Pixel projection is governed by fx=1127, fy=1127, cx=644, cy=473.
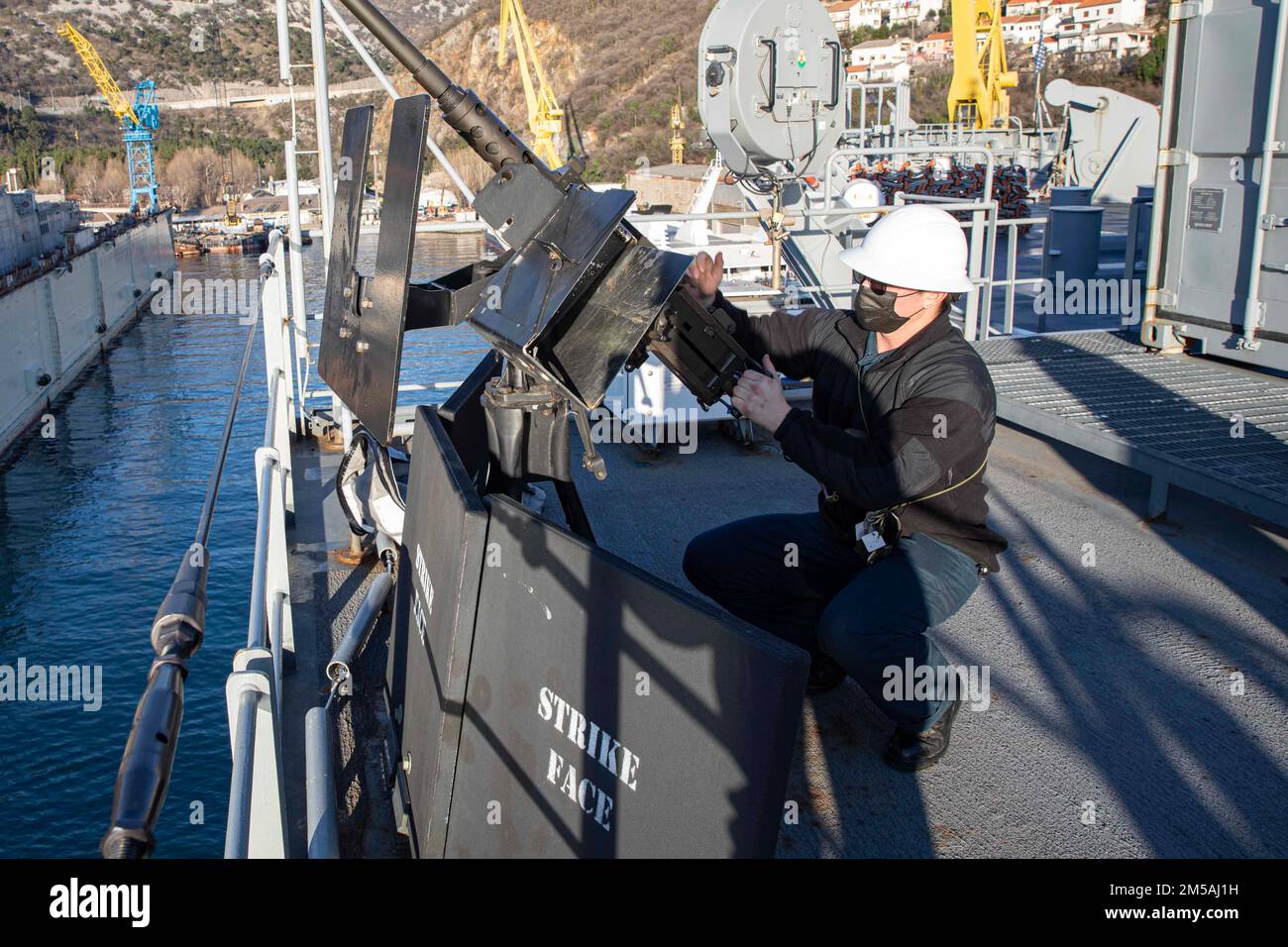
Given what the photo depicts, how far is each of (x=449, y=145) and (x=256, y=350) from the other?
5429 cm

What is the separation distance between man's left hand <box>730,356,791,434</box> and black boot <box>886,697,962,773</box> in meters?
1.08

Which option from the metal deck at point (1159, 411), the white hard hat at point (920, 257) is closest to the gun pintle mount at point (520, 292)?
the white hard hat at point (920, 257)

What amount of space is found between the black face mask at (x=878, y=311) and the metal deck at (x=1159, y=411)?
2.14 meters

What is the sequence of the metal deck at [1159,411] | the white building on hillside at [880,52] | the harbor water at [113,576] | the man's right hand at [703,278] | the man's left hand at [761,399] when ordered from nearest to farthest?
the man's left hand at [761,399] < the man's right hand at [703,278] < the metal deck at [1159,411] < the harbor water at [113,576] < the white building on hillside at [880,52]

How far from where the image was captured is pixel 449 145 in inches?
3130

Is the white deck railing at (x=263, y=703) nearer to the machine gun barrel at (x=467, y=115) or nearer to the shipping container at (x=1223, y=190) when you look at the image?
the machine gun barrel at (x=467, y=115)

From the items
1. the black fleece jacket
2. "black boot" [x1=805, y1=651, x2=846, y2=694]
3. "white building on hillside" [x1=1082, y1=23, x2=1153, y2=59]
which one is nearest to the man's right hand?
the black fleece jacket

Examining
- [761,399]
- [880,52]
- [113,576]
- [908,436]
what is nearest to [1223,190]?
[908,436]

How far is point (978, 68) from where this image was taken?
41375mm

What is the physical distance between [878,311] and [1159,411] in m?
3.32

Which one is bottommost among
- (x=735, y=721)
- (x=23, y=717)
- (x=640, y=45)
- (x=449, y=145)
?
(x=23, y=717)

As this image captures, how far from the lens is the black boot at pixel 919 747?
3.63 m
